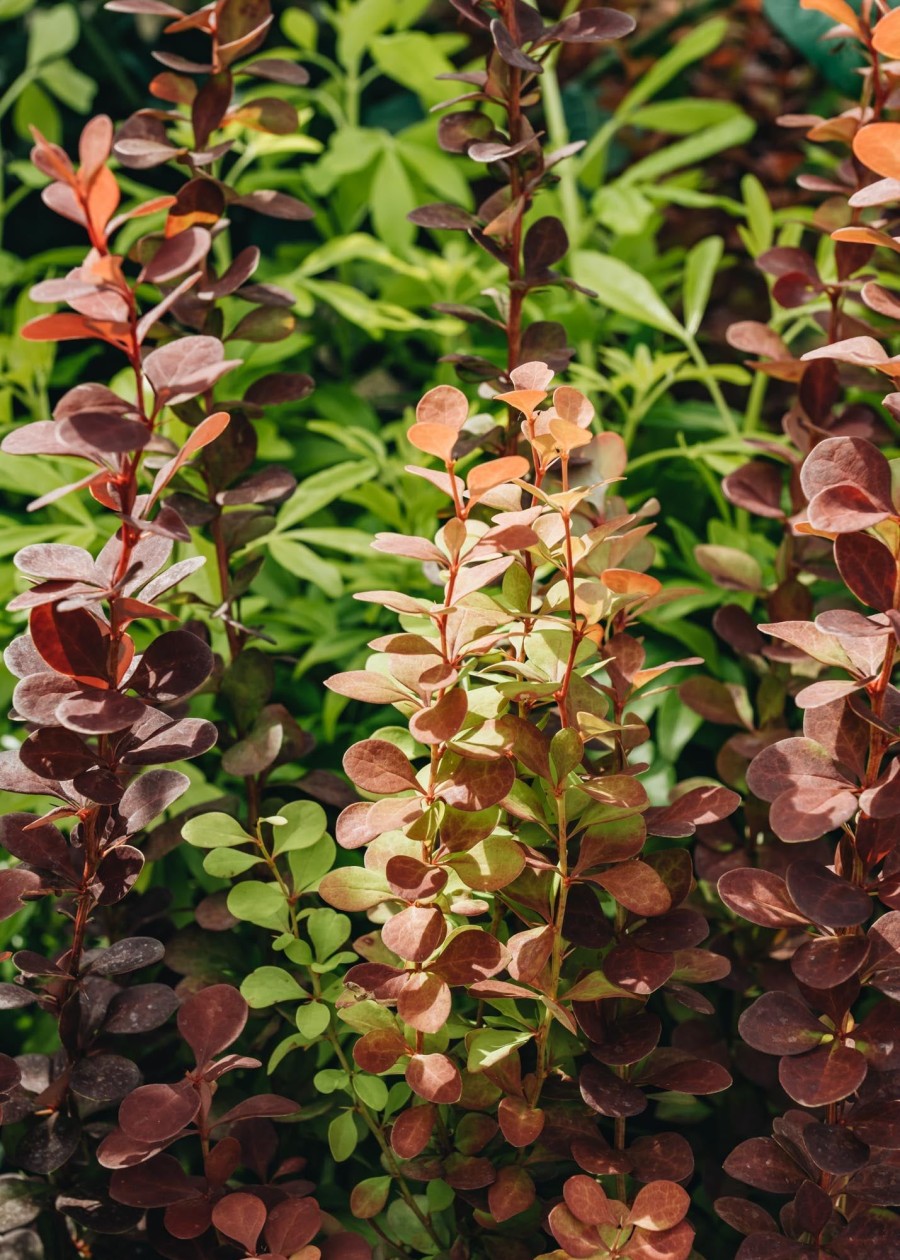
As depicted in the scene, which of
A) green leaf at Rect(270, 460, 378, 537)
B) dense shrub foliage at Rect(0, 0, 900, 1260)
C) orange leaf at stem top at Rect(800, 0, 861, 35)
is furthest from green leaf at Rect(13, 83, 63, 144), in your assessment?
orange leaf at stem top at Rect(800, 0, 861, 35)

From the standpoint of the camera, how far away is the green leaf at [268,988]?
0.67 meters

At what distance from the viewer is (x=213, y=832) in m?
0.68

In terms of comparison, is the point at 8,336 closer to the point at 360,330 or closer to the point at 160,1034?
the point at 360,330

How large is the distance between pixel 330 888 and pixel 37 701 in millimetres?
182

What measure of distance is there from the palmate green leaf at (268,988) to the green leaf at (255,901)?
30 millimetres

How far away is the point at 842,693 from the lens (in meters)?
0.58

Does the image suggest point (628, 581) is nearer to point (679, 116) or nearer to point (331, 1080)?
point (331, 1080)

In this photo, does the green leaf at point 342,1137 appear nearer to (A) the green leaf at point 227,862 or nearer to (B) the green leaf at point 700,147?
(A) the green leaf at point 227,862

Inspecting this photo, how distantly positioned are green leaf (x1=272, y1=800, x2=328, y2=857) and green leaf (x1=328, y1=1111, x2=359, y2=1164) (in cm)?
16

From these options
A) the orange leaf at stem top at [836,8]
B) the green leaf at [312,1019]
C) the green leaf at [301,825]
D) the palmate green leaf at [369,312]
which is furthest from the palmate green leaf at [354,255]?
the green leaf at [312,1019]

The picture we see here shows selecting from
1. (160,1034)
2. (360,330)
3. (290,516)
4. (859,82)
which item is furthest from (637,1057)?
(859,82)

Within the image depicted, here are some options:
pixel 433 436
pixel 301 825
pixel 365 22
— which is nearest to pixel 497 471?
pixel 433 436

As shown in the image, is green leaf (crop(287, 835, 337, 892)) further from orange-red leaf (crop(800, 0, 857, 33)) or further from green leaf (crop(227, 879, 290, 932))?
orange-red leaf (crop(800, 0, 857, 33))

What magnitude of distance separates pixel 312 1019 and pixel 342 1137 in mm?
76
